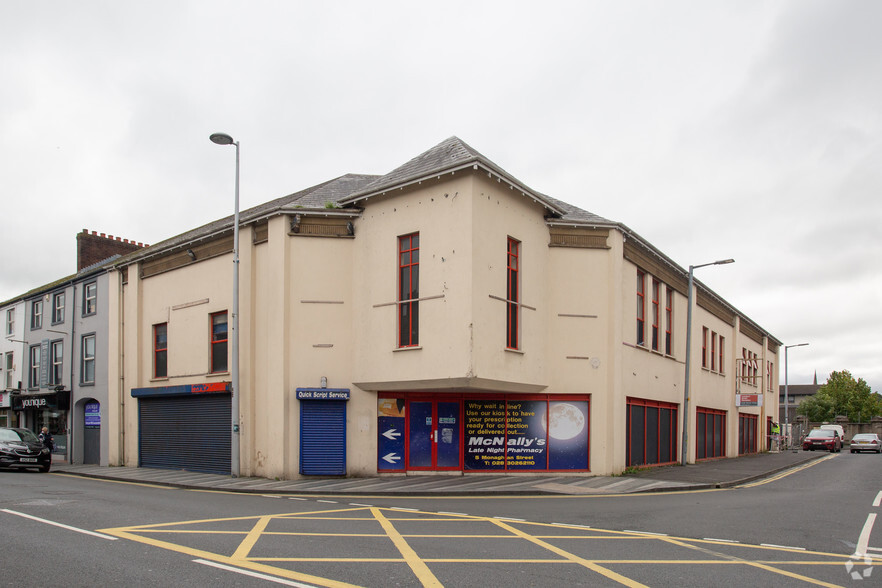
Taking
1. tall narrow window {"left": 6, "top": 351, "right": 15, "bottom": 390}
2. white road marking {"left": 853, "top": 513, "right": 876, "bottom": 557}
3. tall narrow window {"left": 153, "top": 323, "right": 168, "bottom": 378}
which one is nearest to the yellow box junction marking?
white road marking {"left": 853, "top": 513, "right": 876, "bottom": 557}

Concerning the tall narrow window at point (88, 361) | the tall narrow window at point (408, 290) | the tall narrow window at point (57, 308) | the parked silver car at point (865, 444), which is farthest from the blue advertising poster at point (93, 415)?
the parked silver car at point (865, 444)

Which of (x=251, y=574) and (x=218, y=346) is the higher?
(x=218, y=346)

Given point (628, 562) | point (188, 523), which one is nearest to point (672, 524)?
point (628, 562)

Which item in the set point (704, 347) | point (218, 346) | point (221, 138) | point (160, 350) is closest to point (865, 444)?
point (704, 347)

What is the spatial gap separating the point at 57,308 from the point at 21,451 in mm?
10481

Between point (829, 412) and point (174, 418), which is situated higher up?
point (174, 418)

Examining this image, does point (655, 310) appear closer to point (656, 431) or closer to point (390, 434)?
point (656, 431)

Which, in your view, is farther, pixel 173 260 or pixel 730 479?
pixel 173 260

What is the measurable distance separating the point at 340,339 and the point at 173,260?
8.10 m

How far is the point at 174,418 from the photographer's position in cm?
2375

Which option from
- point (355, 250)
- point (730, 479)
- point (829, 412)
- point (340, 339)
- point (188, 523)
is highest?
point (355, 250)

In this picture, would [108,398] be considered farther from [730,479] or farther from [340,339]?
[730,479]

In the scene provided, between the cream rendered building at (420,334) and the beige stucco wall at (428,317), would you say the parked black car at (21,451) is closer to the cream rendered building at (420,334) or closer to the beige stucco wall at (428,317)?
the cream rendered building at (420,334)

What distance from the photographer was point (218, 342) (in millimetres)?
22641
